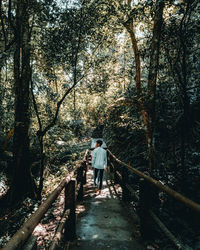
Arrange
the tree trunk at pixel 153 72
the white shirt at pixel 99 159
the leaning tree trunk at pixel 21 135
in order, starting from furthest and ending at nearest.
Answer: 1. the white shirt at pixel 99 159
2. the leaning tree trunk at pixel 21 135
3. the tree trunk at pixel 153 72

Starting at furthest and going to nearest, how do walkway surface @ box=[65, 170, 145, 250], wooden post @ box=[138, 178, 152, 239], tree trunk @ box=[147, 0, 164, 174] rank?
tree trunk @ box=[147, 0, 164, 174]
wooden post @ box=[138, 178, 152, 239]
walkway surface @ box=[65, 170, 145, 250]

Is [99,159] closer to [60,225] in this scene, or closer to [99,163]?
[99,163]

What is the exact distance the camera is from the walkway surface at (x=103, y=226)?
3.44m

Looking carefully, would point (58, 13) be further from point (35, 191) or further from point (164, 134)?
point (164, 134)

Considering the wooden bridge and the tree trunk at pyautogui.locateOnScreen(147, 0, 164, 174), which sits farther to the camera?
the tree trunk at pyautogui.locateOnScreen(147, 0, 164, 174)

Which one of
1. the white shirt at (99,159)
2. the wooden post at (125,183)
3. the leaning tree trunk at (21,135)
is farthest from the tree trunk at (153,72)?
the leaning tree trunk at (21,135)

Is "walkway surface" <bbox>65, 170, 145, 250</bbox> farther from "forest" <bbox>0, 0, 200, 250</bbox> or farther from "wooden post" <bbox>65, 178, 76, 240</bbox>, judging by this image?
"forest" <bbox>0, 0, 200, 250</bbox>

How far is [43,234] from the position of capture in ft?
16.1

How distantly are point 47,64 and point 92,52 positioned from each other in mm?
2034

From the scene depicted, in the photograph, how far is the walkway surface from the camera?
3.44 m

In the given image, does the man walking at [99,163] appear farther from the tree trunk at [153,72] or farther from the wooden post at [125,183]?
the tree trunk at [153,72]

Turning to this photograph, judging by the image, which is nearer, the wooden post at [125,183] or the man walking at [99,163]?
the wooden post at [125,183]

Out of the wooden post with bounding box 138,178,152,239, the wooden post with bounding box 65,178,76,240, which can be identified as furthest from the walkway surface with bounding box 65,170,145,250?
the wooden post with bounding box 138,178,152,239

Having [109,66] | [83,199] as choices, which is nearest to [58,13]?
[109,66]
